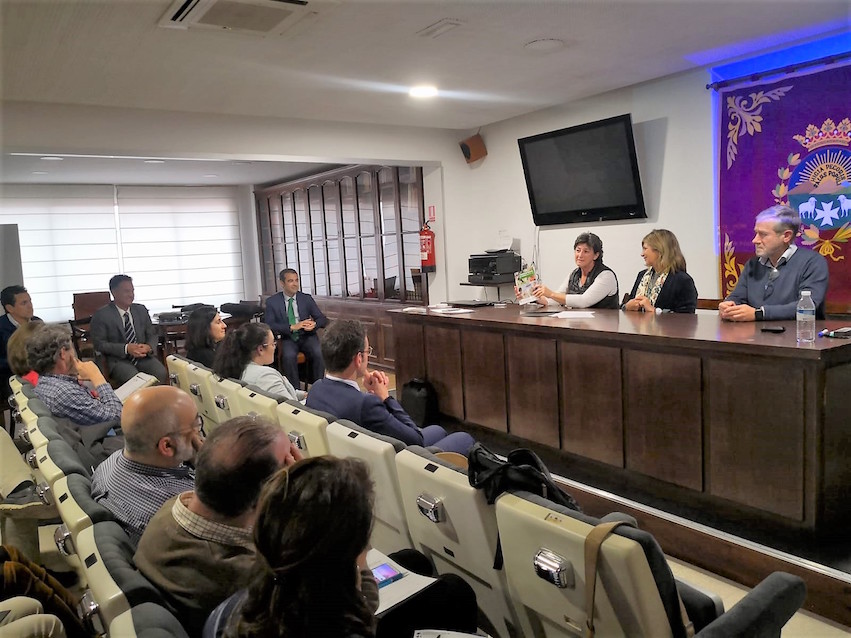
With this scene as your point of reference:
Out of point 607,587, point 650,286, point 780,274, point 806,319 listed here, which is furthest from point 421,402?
point 607,587

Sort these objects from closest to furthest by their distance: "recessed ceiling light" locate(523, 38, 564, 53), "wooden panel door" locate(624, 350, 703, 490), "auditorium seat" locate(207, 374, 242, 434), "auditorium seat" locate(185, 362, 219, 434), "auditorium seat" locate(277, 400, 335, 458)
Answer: "auditorium seat" locate(277, 400, 335, 458) → "wooden panel door" locate(624, 350, 703, 490) → "auditorium seat" locate(207, 374, 242, 434) → "auditorium seat" locate(185, 362, 219, 434) → "recessed ceiling light" locate(523, 38, 564, 53)

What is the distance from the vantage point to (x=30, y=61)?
11.9ft

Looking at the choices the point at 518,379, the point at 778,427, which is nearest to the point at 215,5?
the point at 518,379

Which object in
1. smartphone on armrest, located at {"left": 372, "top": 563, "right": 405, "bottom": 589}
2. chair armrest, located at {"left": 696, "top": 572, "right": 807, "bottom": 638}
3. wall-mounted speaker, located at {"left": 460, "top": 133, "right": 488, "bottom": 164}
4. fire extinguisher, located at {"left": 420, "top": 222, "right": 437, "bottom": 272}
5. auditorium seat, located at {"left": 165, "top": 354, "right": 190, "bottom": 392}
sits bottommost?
chair armrest, located at {"left": 696, "top": 572, "right": 807, "bottom": 638}

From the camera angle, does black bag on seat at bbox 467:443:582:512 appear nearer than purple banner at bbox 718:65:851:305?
→ Yes

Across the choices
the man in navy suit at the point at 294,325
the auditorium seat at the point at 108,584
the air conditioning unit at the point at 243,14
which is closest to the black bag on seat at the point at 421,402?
the man in navy suit at the point at 294,325

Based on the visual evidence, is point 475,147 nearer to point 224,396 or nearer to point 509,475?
point 224,396

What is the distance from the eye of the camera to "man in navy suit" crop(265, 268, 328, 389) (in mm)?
5715

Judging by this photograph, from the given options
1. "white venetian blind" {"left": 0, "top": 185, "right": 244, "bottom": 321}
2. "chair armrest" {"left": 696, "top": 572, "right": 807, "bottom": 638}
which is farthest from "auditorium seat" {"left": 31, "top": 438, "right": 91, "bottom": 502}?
"white venetian blind" {"left": 0, "top": 185, "right": 244, "bottom": 321}

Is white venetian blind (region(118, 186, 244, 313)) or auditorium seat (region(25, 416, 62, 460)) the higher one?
white venetian blind (region(118, 186, 244, 313))

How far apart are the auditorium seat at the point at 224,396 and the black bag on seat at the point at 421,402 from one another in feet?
5.42

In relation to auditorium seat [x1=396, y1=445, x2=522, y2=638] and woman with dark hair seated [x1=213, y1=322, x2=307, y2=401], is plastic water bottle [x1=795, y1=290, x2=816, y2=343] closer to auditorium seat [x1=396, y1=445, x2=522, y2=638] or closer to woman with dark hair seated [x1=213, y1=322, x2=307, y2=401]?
auditorium seat [x1=396, y1=445, x2=522, y2=638]

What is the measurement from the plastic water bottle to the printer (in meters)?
3.25

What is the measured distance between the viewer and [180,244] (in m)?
10.2
